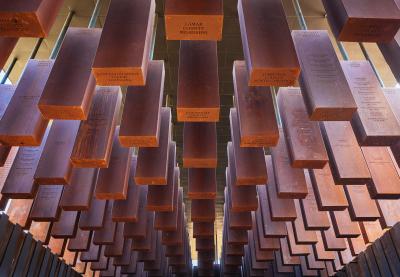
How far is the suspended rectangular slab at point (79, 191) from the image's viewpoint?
3.64 metres

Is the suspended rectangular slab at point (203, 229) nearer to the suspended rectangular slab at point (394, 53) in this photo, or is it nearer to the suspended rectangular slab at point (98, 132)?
the suspended rectangular slab at point (98, 132)

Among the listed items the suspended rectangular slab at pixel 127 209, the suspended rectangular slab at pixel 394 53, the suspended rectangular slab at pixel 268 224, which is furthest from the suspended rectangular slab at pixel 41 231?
the suspended rectangular slab at pixel 394 53

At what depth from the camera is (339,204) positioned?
12.6 feet

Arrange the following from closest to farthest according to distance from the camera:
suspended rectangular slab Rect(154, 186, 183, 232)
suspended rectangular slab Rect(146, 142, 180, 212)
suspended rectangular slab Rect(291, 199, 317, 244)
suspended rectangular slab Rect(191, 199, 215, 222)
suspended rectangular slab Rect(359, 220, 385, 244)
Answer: suspended rectangular slab Rect(146, 142, 180, 212)
suspended rectangular slab Rect(191, 199, 215, 222)
suspended rectangular slab Rect(154, 186, 183, 232)
suspended rectangular slab Rect(291, 199, 317, 244)
suspended rectangular slab Rect(359, 220, 385, 244)

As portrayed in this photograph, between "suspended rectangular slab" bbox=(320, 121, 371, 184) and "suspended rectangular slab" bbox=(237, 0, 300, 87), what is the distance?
131cm

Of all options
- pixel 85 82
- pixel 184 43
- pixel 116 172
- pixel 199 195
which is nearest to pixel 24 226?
pixel 116 172

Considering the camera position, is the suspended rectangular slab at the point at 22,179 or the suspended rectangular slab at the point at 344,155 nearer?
the suspended rectangular slab at the point at 344,155

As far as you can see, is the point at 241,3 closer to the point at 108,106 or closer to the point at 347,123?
the point at 108,106

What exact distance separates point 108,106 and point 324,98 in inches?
67.6

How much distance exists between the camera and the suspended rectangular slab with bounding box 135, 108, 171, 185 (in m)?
3.25

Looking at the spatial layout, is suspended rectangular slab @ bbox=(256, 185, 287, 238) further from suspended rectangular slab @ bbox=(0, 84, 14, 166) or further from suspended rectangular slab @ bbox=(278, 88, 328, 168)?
suspended rectangular slab @ bbox=(0, 84, 14, 166)

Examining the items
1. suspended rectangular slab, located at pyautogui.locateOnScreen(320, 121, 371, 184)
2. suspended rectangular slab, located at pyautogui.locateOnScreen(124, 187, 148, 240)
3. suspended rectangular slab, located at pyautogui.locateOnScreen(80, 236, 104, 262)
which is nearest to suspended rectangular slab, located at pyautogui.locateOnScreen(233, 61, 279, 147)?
suspended rectangular slab, located at pyautogui.locateOnScreen(320, 121, 371, 184)

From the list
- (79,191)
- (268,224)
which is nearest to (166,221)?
(268,224)

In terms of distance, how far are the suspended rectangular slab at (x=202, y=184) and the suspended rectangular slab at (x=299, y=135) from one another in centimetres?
118
